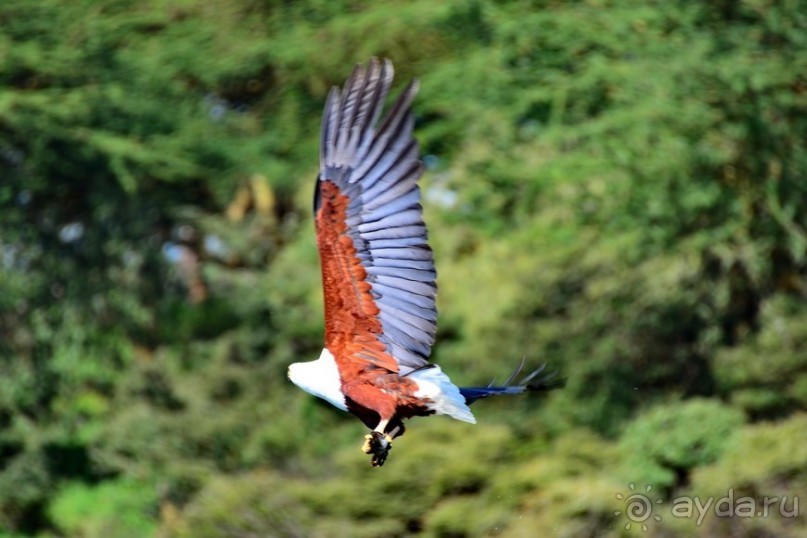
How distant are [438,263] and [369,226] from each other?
10.7m

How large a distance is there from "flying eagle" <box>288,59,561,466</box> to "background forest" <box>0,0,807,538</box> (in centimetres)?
604

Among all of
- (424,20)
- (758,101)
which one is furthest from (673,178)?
(424,20)

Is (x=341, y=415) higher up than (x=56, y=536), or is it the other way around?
(x=341, y=415)

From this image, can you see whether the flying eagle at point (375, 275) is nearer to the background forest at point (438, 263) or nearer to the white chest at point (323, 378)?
the white chest at point (323, 378)

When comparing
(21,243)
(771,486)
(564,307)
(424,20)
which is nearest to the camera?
(771,486)

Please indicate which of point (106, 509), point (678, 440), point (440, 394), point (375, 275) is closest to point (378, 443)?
point (440, 394)

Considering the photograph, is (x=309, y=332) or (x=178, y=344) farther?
(x=178, y=344)

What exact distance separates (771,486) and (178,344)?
867 centimetres

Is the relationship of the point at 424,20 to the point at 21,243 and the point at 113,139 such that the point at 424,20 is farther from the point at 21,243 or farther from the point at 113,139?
the point at 21,243

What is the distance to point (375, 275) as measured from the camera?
7465mm

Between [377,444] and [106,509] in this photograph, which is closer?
[377,444]

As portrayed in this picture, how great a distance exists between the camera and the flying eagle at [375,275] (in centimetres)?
735

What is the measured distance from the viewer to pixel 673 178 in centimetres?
1802

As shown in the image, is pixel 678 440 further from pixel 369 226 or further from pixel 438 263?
pixel 369 226
